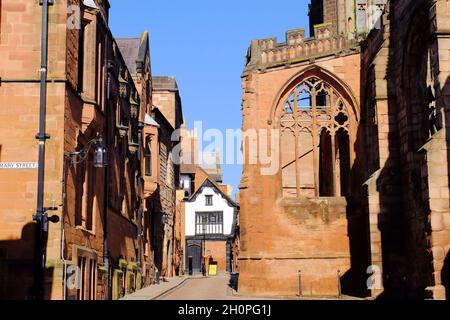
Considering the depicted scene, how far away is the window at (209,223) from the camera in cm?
6638

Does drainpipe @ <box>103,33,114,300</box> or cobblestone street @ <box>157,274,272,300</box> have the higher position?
drainpipe @ <box>103,33,114,300</box>

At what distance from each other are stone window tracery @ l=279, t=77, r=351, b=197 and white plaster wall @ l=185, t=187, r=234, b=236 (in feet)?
102

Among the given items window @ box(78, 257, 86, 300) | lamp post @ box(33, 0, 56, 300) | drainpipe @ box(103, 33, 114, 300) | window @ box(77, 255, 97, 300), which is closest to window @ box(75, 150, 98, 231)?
window @ box(77, 255, 97, 300)

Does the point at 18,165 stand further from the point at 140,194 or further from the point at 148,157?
the point at 148,157

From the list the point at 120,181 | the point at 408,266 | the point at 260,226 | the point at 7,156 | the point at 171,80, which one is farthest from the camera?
the point at 171,80

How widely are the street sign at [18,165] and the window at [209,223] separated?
5049 centimetres

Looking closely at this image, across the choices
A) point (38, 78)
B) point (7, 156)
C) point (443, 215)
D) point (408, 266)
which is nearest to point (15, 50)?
point (38, 78)

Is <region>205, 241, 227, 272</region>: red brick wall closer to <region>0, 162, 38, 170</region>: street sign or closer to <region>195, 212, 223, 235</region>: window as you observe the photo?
<region>195, 212, 223, 235</region>: window

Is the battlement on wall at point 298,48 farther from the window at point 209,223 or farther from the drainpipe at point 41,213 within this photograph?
the window at point 209,223

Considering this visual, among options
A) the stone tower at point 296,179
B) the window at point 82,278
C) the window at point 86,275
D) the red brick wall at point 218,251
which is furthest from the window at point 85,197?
the red brick wall at point 218,251

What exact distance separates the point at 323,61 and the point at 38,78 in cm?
1331

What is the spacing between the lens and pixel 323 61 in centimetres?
2677

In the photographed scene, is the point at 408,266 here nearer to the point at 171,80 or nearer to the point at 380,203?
the point at 380,203

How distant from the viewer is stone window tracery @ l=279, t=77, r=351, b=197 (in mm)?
26250
